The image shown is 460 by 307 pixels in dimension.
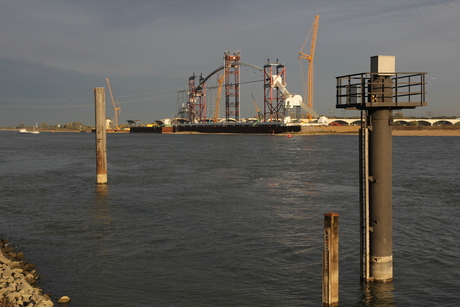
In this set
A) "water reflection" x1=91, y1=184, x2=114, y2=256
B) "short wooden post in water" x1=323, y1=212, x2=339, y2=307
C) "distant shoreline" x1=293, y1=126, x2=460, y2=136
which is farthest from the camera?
"distant shoreline" x1=293, y1=126, x2=460, y2=136

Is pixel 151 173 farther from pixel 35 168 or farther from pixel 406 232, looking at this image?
pixel 406 232

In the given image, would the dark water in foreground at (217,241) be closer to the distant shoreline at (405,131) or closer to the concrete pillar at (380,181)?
the concrete pillar at (380,181)

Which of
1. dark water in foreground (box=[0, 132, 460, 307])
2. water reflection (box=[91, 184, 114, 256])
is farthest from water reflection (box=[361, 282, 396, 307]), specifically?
water reflection (box=[91, 184, 114, 256])

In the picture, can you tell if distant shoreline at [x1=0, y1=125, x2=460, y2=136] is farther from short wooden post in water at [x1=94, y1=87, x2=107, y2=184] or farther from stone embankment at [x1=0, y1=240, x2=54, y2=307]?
stone embankment at [x1=0, y1=240, x2=54, y2=307]

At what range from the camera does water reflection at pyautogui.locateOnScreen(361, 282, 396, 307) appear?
12.5 m

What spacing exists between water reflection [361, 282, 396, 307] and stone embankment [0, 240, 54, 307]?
27.7ft

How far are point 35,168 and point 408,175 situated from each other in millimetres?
39134

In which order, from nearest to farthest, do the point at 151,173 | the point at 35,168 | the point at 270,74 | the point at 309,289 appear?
1. the point at 309,289
2. the point at 151,173
3. the point at 35,168
4. the point at 270,74

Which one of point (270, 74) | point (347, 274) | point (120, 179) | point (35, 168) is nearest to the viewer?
point (347, 274)

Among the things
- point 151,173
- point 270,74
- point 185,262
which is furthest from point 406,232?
point 270,74

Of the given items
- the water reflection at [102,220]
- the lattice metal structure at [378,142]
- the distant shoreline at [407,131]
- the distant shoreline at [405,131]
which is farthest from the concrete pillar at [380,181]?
the distant shoreline at [407,131]

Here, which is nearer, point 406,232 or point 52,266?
point 52,266

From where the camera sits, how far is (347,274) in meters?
14.5

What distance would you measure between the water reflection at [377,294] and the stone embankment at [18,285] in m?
8.46
